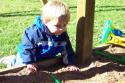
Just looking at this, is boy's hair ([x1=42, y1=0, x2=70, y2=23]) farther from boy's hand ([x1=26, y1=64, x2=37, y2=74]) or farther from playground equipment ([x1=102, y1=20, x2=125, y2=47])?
playground equipment ([x1=102, y1=20, x2=125, y2=47])

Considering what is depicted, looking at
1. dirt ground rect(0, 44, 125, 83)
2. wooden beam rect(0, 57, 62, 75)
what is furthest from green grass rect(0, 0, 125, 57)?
dirt ground rect(0, 44, 125, 83)

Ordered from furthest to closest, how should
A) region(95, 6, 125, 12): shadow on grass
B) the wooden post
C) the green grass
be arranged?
region(95, 6, 125, 12): shadow on grass
the green grass
the wooden post

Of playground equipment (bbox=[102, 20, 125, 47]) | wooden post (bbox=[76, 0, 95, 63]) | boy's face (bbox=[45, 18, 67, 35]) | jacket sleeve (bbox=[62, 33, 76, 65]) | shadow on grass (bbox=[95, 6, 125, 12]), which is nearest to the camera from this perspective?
boy's face (bbox=[45, 18, 67, 35])

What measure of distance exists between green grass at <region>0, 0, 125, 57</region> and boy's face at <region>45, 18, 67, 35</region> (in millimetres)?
963

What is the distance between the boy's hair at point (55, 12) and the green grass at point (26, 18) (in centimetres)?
96

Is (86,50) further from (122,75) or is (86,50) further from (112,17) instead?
(112,17)

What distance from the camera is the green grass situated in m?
4.99

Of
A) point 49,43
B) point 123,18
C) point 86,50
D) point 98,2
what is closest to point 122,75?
point 86,50

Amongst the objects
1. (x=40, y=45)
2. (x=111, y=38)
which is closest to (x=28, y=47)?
(x=40, y=45)

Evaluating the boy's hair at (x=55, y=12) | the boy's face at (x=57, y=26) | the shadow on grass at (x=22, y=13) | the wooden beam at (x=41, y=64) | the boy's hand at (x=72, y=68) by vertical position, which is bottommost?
the shadow on grass at (x=22, y=13)

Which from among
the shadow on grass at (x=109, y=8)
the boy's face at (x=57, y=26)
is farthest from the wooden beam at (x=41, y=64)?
the shadow on grass at (x=109, y=8)

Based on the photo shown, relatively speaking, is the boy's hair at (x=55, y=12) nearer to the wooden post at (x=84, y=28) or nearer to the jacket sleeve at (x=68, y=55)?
the wooden post at (x=84, y=28)

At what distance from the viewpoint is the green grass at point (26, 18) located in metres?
4.99

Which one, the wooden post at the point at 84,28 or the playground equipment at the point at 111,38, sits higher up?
the wooden post at the point at 84,28
